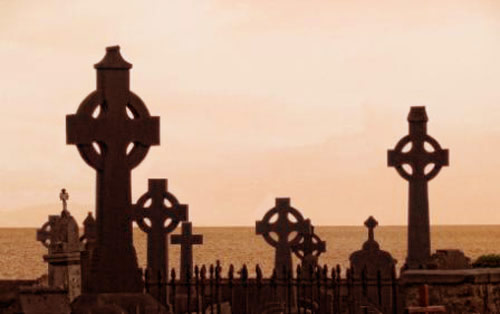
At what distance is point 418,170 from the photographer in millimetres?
28109

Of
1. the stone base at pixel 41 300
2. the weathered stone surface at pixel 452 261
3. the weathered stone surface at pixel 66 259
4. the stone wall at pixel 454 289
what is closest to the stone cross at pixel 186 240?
the weathered stone surface at pixel 66 259

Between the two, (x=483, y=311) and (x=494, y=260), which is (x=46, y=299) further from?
(x=494, y=260)

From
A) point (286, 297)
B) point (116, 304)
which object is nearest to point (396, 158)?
point (286, 297)

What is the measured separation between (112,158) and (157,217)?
1025 cm

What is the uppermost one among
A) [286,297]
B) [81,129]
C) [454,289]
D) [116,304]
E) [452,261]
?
[81,129]

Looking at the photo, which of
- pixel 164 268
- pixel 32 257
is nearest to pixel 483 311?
pixel 164 268

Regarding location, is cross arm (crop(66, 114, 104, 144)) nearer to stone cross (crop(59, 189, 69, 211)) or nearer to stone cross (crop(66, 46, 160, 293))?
stone cross (crop(66, 46, 160, 293))

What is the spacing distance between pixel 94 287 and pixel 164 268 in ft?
32.5

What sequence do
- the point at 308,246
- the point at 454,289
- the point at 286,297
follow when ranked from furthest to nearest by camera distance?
the point at 308,246 < the point at 286,297 < the point at 454,289

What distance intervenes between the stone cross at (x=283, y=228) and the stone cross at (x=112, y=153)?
35.0 ft

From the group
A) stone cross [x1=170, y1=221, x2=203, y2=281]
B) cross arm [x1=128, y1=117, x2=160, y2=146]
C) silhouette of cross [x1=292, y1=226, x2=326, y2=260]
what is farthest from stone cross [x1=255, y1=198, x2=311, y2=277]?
cross arm [x1=128, y1=117, x2=160, y2=146]

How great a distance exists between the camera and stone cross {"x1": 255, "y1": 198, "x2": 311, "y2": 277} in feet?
98.4

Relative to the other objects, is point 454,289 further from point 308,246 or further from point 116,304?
point 308,246

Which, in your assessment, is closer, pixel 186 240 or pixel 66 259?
pixel 66 259
